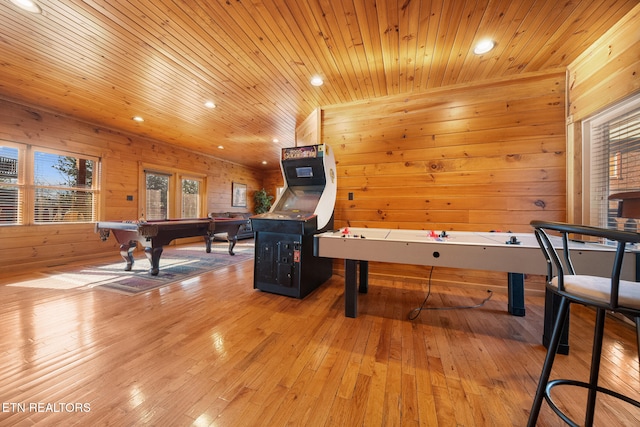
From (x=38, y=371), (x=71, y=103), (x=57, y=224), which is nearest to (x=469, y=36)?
(x=38, y=371)

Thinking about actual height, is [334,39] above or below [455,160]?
above

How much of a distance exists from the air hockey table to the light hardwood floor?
1.31ft

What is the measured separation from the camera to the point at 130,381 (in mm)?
1271

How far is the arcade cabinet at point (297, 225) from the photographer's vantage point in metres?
2.43

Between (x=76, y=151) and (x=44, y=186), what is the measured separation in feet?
2.52

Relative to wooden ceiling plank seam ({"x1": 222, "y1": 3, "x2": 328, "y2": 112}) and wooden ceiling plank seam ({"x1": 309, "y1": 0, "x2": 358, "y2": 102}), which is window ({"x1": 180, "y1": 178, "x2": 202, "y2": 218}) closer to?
wooden ceiling plank seam ({"x1": 222, "y1": 3, "x2": 328, "y2": 112})

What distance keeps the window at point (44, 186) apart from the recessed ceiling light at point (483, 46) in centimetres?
629

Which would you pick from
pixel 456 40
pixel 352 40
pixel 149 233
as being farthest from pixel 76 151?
pixel 456 40

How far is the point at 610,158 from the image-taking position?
84.6 inches

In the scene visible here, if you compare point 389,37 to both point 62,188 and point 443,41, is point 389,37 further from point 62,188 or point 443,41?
point 62,188

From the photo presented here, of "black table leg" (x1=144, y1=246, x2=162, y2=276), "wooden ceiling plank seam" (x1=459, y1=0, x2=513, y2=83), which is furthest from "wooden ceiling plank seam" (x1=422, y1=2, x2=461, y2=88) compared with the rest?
"black table leg" (x1=144, y1=246, x2=162, y2=276)

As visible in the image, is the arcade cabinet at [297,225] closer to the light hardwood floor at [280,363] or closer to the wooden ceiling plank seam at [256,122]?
the light hardwood floor at [280,363]

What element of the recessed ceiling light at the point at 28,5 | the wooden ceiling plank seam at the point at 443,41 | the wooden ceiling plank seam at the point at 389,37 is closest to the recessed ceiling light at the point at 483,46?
the wooden ceiling plank seam at the point at 443,41

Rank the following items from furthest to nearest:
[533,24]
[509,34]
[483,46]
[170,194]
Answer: [170,194] < [483,46] < [509,34] < [533,24]
